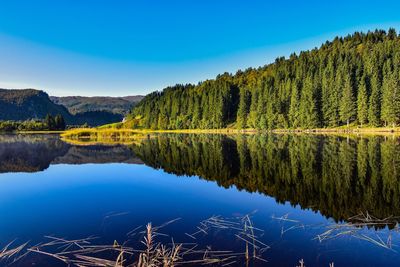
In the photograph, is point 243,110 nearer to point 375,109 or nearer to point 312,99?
point 312,99

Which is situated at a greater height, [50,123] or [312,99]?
[312,99]

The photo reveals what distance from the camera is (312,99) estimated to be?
362ft

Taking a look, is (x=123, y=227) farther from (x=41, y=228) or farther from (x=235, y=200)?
(x=235, y=200)

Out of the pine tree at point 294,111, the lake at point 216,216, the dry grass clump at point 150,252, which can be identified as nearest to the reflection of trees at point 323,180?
the lake at point 216,216

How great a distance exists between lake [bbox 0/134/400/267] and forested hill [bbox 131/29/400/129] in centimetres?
7982

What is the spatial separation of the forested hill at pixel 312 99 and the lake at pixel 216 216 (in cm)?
7982

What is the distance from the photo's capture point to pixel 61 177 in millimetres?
25156

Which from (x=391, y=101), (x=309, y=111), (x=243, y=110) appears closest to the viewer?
(x=391, y=101)

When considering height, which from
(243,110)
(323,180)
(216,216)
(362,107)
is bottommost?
(216,216)

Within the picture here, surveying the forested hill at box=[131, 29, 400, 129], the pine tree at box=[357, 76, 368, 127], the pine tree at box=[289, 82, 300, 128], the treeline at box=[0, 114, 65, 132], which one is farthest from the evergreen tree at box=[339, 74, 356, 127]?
the treeline at box=[0, 114, 65, 132]

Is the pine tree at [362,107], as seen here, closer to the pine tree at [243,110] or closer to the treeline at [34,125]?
the pine tree at [243,110]

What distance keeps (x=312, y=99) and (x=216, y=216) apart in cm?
10630

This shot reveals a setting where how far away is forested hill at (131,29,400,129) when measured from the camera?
94.6 meters

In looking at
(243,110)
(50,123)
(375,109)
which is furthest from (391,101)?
(50,123)
